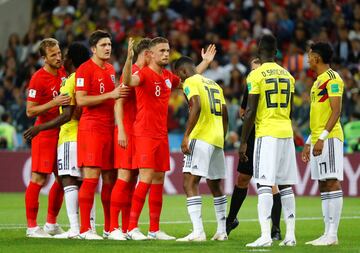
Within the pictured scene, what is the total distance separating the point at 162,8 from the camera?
2927cm

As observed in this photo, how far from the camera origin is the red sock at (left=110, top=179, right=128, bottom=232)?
13086 mm

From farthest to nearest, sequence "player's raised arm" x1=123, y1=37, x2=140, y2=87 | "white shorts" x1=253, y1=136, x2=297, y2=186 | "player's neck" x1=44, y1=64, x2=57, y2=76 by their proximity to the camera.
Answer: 1. "player's neck" x1=44, y1=64, x2=57, y2=76
2. "player's raised arm" x1=123, y1=37, x2=140, y2=87
3. "white shorts" x1=253, y1=136, x2=297, y2=186

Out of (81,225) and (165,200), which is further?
(165,200)

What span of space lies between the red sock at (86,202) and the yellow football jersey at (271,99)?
2.24m

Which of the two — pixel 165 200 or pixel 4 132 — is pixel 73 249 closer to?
pixel 165 200

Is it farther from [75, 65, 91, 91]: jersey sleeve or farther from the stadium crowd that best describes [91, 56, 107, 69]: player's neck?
the stadium crowd

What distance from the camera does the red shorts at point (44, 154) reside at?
13781mm

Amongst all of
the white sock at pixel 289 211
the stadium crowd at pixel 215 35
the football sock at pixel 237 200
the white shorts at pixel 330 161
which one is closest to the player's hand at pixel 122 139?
the football sock at pixel 237 200

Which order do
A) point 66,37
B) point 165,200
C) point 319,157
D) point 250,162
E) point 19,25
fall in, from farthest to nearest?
point 19,25 → point 66,37 → point 165,200 → point 250,162 → point 319,157

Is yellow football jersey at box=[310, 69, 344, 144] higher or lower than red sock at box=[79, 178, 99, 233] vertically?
higher

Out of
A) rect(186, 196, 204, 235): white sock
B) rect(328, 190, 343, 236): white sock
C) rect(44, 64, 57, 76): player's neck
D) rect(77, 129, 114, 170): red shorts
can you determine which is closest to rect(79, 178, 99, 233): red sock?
rect(77, 129, 114, 170): red shorts

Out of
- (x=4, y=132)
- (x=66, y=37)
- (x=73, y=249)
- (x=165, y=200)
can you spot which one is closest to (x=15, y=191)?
(x=4, y=132)

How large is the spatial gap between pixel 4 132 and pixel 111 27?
573cm

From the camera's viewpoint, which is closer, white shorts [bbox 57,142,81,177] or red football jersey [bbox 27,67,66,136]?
white shorts [bbox 57,142,81,177]
